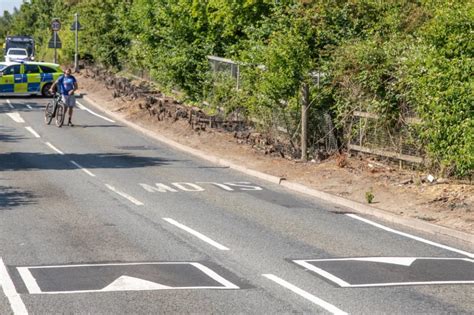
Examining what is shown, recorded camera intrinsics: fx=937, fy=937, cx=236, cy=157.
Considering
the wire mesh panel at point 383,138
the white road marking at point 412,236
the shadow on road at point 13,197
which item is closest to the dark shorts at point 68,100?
the wire mesh panel at point 383,138

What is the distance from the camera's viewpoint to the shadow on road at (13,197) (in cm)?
1584

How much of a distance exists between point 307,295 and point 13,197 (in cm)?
863

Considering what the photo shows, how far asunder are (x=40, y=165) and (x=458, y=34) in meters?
10.4

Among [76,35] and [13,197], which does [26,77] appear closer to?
[76,35]

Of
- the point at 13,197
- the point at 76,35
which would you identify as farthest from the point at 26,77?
the point at 13,197

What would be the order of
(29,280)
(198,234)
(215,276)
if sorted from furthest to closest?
1. (198,234)
2. (215,276)
3. (29,280)

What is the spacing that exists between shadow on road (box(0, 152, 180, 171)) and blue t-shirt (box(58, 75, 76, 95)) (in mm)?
6658

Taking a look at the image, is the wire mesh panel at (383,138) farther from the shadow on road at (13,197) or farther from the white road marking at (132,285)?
the white road marking at (132,285)

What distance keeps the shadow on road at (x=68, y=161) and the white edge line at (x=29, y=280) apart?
35.4 feet

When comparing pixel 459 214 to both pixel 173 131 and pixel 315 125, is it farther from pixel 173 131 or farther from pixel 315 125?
pixel 173 131

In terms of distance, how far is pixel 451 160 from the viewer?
16.1 m

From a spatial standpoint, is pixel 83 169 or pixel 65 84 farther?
pixel 65 84

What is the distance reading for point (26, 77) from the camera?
133 ft

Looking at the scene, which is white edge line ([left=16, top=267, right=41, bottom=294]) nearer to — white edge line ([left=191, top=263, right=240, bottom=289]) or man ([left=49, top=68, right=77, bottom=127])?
white edge line ([left=191, top=263, right=240, bottom=289])
